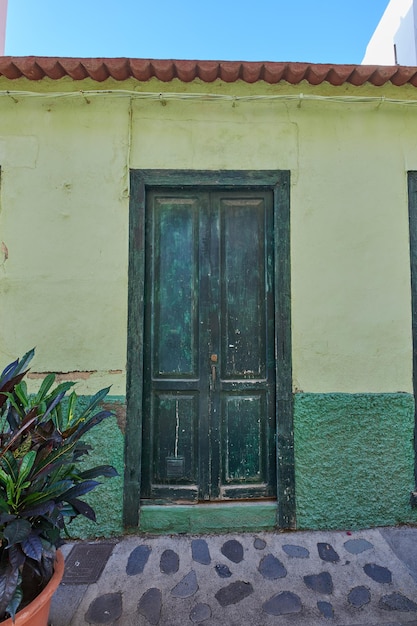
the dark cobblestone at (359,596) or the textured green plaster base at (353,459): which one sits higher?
the textured green plaster base at (353,459)

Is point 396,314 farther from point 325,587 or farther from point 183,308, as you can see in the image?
point 325,587

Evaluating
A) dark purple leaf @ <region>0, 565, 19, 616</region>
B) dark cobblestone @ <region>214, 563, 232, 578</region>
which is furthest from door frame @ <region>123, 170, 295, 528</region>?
dark purple leaf @ <region>0, 565, 19, 616</region>

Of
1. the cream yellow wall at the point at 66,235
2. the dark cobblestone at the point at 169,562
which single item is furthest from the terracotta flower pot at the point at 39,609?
the cream yellow wall at the point at 66,235

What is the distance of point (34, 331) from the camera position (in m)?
2.89

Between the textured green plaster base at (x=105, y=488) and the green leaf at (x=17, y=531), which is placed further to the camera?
the textured green plaster base at (x=105, y=488)

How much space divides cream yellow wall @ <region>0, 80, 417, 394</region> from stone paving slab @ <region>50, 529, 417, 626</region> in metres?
1.12

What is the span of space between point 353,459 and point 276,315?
4.07 feet

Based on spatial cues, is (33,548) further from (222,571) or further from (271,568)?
(271,568)

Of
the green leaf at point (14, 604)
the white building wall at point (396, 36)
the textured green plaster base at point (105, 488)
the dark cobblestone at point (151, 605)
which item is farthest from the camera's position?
the white building wall at point (396, 36)

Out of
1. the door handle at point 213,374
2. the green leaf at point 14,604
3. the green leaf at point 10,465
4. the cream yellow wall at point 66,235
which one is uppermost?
the cream yellow wall at point 66,235

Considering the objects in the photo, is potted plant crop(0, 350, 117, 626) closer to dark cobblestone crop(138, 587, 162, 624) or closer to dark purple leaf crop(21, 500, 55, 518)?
dark purple leaf crop(21, 500, 55, 518)

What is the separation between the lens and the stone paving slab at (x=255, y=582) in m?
2.08

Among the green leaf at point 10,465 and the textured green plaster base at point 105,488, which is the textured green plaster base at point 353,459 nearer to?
the textured green plaster base at point 105,488

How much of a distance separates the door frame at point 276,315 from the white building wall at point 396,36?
3249 mm
